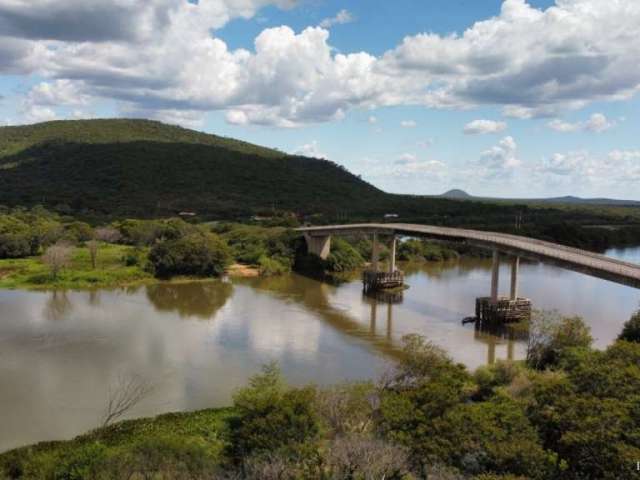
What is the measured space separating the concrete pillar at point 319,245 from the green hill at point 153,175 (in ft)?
117

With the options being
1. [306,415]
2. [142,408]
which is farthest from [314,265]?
[306,415]

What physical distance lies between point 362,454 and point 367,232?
45.6 metres

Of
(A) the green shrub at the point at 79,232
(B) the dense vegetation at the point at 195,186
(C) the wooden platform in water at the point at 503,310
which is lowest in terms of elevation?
(C) the wooden platform in water at the point at 503,310

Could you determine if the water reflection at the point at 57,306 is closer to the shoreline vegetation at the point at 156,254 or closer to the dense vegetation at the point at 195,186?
the shoreline vegetation at the point at 156,254

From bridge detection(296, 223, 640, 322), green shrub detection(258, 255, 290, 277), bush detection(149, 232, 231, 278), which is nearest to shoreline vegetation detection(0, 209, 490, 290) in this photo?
bush detection(149, 232, 231, 278)

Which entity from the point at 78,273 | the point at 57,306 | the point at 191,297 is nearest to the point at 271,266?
the point at 191,297

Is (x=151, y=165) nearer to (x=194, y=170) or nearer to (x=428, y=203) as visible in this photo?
(x=194, y=170)

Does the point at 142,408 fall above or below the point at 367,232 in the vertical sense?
below

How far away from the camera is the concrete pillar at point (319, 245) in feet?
215

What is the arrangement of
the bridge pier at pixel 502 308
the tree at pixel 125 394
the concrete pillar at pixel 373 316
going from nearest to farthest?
the tree at pixel 125 394
the concrete pillar at pixel 373 316
the bridge pier at pixel 502 308

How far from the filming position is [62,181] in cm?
11894

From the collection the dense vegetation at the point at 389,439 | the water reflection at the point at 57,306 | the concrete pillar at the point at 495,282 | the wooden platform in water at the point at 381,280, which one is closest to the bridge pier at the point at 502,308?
the concrete pillar at the point at 495,282

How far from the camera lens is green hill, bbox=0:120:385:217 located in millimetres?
106938

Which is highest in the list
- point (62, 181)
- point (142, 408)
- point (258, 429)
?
point (62, 181)
